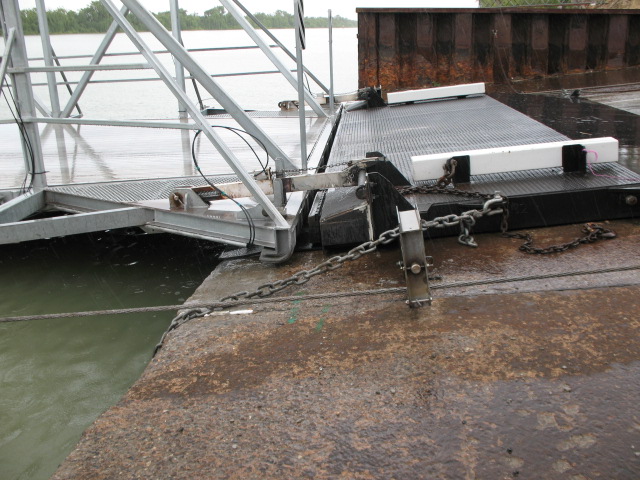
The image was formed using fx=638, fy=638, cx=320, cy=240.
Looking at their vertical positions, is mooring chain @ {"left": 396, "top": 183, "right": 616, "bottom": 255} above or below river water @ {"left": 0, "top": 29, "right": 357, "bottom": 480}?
above

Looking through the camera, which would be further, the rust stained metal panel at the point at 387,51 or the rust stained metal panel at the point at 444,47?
the rust stained metal panel at the point at 444,47

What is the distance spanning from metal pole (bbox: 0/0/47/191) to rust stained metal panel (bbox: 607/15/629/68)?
40.2ft

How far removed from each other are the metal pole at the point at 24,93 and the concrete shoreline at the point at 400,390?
2.37 meters

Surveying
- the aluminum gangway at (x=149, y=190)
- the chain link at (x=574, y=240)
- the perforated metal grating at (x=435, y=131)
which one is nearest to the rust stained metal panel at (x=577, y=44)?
the perforated metal grating at (x=435, y=131)

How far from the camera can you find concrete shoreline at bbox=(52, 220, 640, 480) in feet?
6.53

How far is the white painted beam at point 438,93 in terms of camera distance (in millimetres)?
8820

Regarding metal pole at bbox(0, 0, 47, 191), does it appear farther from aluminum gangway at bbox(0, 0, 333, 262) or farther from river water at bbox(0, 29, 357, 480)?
river water at bbox(0, 29, 357, 480)

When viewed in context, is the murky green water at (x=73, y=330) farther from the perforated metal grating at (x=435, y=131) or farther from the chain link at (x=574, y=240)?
the chain link at (x=574, y=240)

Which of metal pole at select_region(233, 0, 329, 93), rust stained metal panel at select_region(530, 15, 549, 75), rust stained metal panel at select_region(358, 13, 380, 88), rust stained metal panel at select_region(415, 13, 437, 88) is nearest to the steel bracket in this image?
metal pole at select_region(233, 0, 329, 93)

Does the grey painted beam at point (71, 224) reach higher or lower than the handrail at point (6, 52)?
lower

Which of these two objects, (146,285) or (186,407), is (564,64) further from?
(186,407)

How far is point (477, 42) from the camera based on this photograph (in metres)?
13.2

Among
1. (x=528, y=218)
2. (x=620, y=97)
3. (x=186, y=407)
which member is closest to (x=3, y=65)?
(x=186, y=407)

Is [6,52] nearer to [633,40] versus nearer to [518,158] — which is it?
[518,158]
